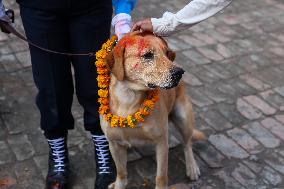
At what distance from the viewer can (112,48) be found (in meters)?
2.98

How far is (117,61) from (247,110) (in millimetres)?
2292

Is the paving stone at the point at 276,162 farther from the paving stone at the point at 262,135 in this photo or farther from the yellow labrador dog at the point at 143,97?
the yellow labrador dog at the point at 143,97

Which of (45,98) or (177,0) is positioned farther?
(177,0)

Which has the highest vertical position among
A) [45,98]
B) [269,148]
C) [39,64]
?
[39,64]

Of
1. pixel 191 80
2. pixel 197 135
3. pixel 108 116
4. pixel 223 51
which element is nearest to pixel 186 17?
pixel 108 116

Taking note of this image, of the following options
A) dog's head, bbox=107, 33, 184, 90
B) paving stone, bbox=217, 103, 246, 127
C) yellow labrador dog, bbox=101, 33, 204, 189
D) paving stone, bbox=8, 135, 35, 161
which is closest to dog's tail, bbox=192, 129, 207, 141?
yellow labrador dog, bbox=101, 33, 204, 189

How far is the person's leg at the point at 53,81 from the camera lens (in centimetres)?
311

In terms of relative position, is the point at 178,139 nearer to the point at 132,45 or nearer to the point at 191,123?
the point at 191,123

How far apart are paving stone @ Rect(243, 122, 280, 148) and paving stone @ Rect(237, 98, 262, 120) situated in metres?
0.12

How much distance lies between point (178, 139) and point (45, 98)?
1390 millimetres

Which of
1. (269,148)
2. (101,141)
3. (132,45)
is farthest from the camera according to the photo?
(269,148)

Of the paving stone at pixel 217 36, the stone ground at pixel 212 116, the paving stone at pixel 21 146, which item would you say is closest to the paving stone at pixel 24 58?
the stone ground at pixel 212 116

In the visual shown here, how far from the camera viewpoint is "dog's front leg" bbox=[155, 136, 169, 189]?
3.22 metres

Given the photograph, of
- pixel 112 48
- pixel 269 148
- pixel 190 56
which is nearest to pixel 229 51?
pixel 190 56
